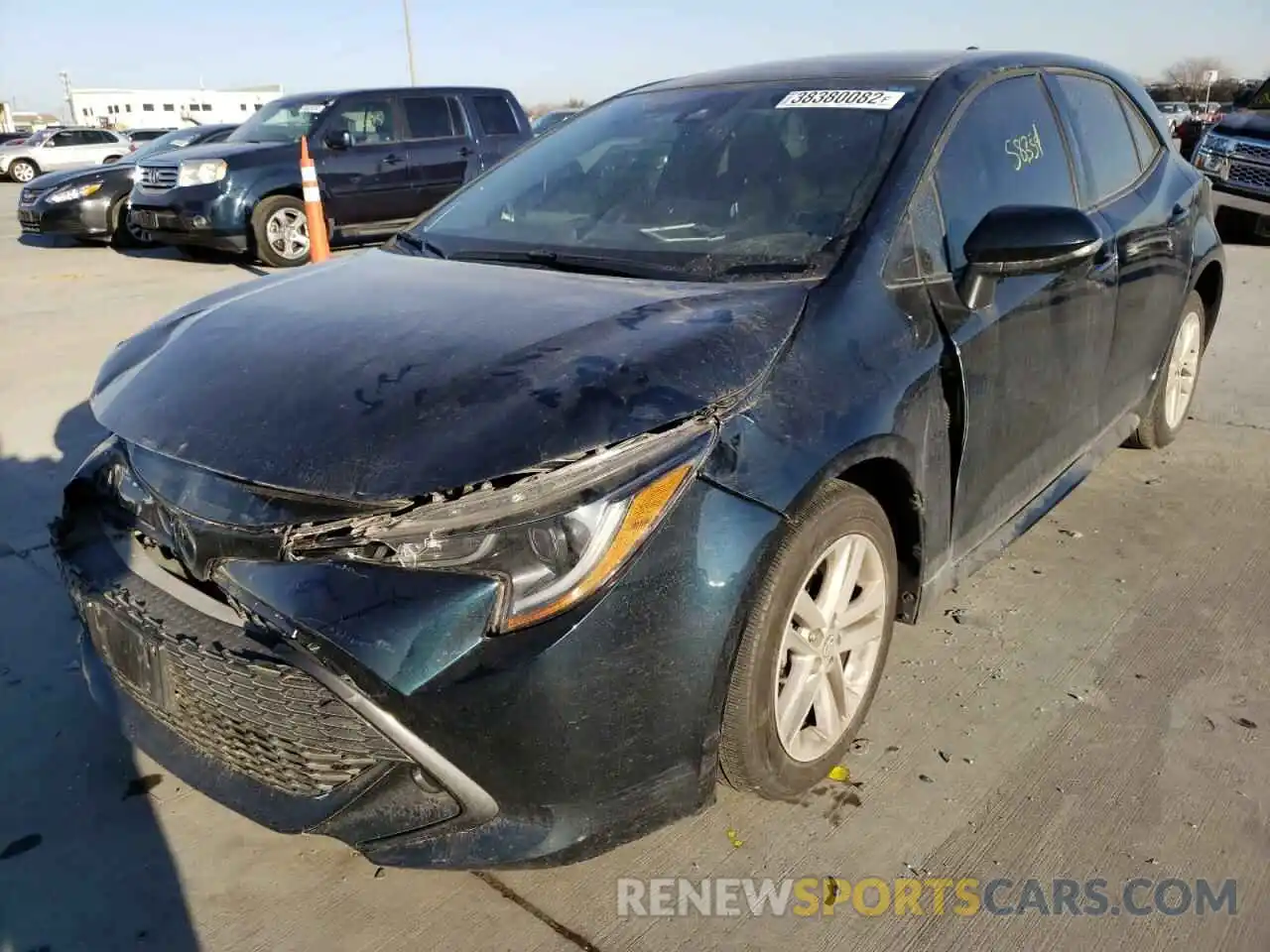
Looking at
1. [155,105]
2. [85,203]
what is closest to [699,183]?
[85,203]

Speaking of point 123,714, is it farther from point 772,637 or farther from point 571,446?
point 772,637

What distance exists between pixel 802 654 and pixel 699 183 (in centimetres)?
143

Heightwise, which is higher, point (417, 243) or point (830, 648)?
point (417, 243)

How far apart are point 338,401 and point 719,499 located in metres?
0.79

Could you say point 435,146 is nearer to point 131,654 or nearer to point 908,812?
point 131,654

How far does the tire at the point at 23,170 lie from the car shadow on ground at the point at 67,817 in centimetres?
2769

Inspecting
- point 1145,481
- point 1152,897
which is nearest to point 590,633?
point 1152,897

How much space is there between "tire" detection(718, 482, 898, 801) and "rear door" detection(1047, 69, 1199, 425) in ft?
5.25

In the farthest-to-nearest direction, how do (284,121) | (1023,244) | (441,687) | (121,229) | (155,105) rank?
1. (155,105)
2. (121,229)
3. (284,121)
4. (1023,244)
5. (441,687)

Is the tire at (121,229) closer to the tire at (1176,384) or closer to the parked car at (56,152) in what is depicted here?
the tire at (1176,384)

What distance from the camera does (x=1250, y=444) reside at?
188 inches

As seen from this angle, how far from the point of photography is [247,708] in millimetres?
1892

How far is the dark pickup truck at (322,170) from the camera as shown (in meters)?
9.90

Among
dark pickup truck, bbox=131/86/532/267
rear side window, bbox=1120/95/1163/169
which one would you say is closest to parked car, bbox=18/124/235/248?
dark pickup truck, bbox=131/86/532/267
